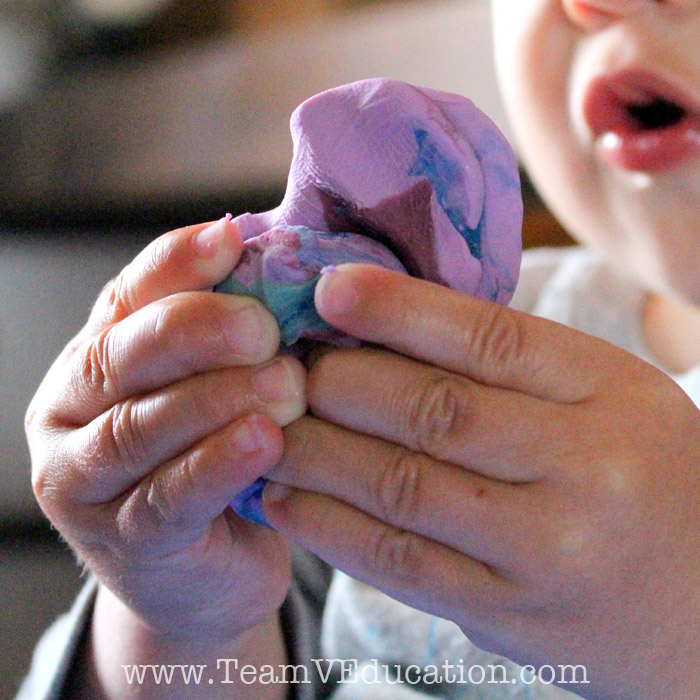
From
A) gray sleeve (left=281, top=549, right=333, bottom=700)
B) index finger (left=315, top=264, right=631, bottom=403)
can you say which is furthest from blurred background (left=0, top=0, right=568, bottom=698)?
index finger (left=315, top=264, right=631, bottom=403)

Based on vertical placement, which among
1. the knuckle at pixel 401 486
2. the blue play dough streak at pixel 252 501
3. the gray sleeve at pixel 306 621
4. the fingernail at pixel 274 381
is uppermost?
the fingernail at pixel 274 381

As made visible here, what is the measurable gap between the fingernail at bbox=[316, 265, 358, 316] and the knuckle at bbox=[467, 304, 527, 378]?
48 mm

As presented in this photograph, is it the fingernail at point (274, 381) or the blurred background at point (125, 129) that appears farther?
the blurred background at point (125, 129)

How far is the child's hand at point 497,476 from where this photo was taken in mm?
257

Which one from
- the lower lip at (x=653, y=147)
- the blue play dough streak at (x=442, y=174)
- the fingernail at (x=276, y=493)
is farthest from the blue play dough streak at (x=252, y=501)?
the lower lip at (x=653, y=147)

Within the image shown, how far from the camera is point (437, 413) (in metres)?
0.26

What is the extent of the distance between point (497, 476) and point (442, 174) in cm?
11

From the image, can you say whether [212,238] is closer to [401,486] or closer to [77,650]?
[401,486]

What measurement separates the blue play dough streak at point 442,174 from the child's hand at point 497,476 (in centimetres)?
3

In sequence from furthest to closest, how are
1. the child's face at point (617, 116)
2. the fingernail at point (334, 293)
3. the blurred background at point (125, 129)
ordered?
the blurred background at point (125, 129)
the child's face at point (617, 116)
the fingernail at point (334, 293)

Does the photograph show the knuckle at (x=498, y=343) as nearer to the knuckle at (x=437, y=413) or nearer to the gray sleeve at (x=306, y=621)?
the knuckle at (x=437, y=413)

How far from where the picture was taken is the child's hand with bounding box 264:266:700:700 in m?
0.26

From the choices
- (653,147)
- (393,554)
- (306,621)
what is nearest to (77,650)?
(306,621)

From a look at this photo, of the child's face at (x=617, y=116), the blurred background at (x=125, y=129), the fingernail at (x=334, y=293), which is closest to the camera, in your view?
the fingernail at (x=334, y=293)
